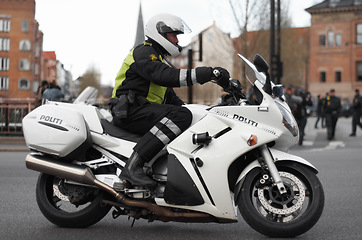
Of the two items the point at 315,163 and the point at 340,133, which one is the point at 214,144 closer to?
the point at 315,163

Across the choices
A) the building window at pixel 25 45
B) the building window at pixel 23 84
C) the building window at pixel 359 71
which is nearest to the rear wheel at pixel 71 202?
the building window at pixel 23 84

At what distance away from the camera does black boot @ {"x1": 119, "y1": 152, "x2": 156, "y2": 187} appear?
489 centimetres

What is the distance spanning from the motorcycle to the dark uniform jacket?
0.29 meters

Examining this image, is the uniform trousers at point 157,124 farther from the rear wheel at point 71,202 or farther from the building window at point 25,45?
the building window at point 25,45

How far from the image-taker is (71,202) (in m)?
5.25

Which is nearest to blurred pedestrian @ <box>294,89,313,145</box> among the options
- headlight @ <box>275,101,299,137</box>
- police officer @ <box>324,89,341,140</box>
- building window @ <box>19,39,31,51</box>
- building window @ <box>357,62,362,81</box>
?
police officer @ <box>324,89,341,140</box>

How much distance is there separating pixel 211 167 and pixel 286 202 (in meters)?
0.63

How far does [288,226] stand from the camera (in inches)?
186

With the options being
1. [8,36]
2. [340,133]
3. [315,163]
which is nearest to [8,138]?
[315,163]

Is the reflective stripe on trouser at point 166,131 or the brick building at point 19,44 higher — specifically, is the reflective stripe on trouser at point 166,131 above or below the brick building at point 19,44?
below

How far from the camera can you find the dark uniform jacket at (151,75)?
4828 mm

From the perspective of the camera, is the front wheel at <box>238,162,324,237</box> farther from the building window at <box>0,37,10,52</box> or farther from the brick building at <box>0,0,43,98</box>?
the building window at <box>0,37,10,52</box>

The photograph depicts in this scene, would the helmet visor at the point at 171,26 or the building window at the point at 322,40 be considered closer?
the helmet visor at the point at 171,26

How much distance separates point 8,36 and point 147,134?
114ft
